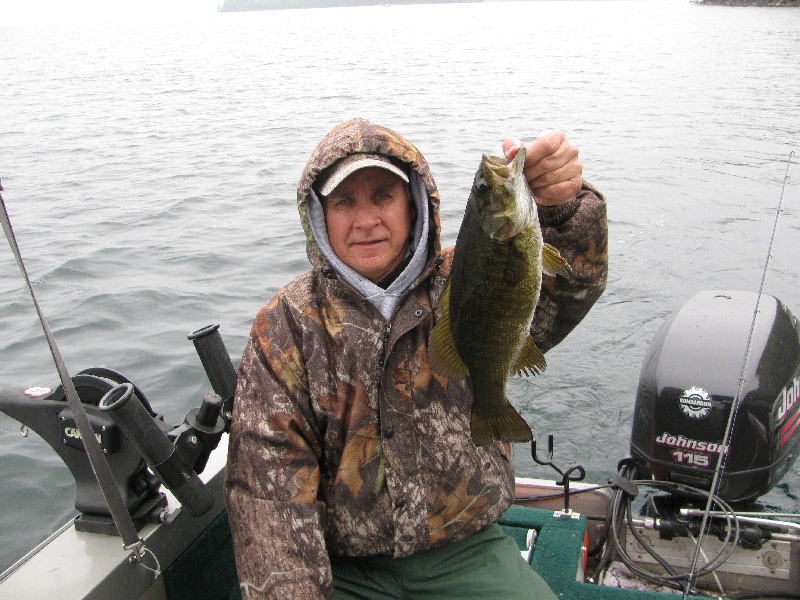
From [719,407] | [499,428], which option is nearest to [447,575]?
[499,428]

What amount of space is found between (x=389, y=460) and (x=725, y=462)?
6.43 feet

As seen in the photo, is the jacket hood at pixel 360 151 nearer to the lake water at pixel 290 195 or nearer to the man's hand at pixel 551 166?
the man's hand at pixel 551 166

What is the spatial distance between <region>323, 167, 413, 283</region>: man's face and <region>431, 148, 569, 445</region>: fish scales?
17.1 inches

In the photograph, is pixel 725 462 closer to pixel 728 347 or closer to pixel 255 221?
pixel 728 347

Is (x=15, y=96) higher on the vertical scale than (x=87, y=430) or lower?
lower

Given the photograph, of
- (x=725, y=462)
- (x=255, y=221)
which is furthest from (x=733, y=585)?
(x=255, y=221)

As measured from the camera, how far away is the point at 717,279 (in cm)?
936

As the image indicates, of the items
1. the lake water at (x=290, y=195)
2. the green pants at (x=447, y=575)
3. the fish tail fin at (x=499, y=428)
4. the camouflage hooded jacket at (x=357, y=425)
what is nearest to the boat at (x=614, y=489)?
the camouflage hooded jacket at (x=357, y=425)

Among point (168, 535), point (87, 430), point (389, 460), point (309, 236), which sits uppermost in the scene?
point (309, 236)

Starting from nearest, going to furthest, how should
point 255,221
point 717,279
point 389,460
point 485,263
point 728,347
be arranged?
point 485,263 < point 389,460 < point 728,347 < point 717,279 < point 255,221

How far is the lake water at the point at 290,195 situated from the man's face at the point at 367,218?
3532 millimetres

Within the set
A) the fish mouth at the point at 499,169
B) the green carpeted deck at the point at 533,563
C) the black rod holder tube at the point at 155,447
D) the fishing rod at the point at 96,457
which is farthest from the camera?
the green carpeted deck at the point at 533,563

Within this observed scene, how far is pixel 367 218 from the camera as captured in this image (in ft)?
9.02

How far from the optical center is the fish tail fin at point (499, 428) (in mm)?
2537
